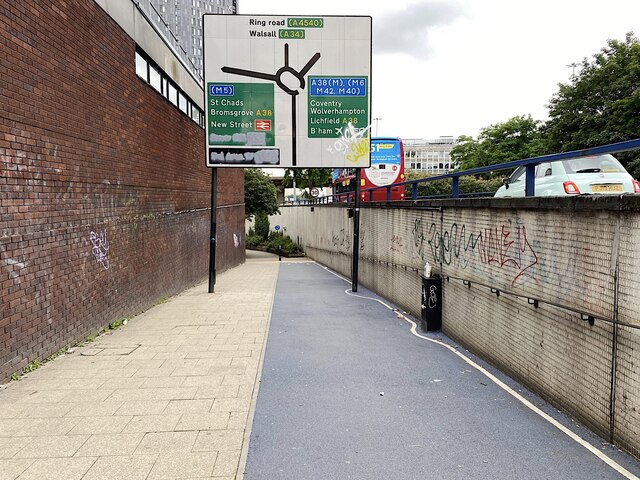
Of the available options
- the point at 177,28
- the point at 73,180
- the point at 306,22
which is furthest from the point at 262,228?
the point at 73,180

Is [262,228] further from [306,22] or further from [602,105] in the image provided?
[306,22]

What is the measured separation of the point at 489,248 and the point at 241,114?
8.97 m

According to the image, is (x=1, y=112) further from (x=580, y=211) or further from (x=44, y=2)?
(x=580, y=211)

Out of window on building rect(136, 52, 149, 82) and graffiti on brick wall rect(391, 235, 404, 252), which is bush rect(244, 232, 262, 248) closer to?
graffiti on brick wall rect(391, 235, 404, 252)

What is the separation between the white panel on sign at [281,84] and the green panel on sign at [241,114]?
0.03 metres

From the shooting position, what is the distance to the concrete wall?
412cm

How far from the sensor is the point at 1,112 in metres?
5.49

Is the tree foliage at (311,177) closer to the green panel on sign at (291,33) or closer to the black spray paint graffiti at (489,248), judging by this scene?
the green panel on sign at (291,33)

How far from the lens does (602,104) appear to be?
28.6 m

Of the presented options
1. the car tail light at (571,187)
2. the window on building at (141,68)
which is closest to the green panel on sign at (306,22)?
the window on building at (141,68)

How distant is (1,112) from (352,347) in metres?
5.57

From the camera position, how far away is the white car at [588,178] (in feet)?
24.7

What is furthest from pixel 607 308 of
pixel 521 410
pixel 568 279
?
pixel 521 410

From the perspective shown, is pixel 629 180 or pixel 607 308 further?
pixel 629 180
